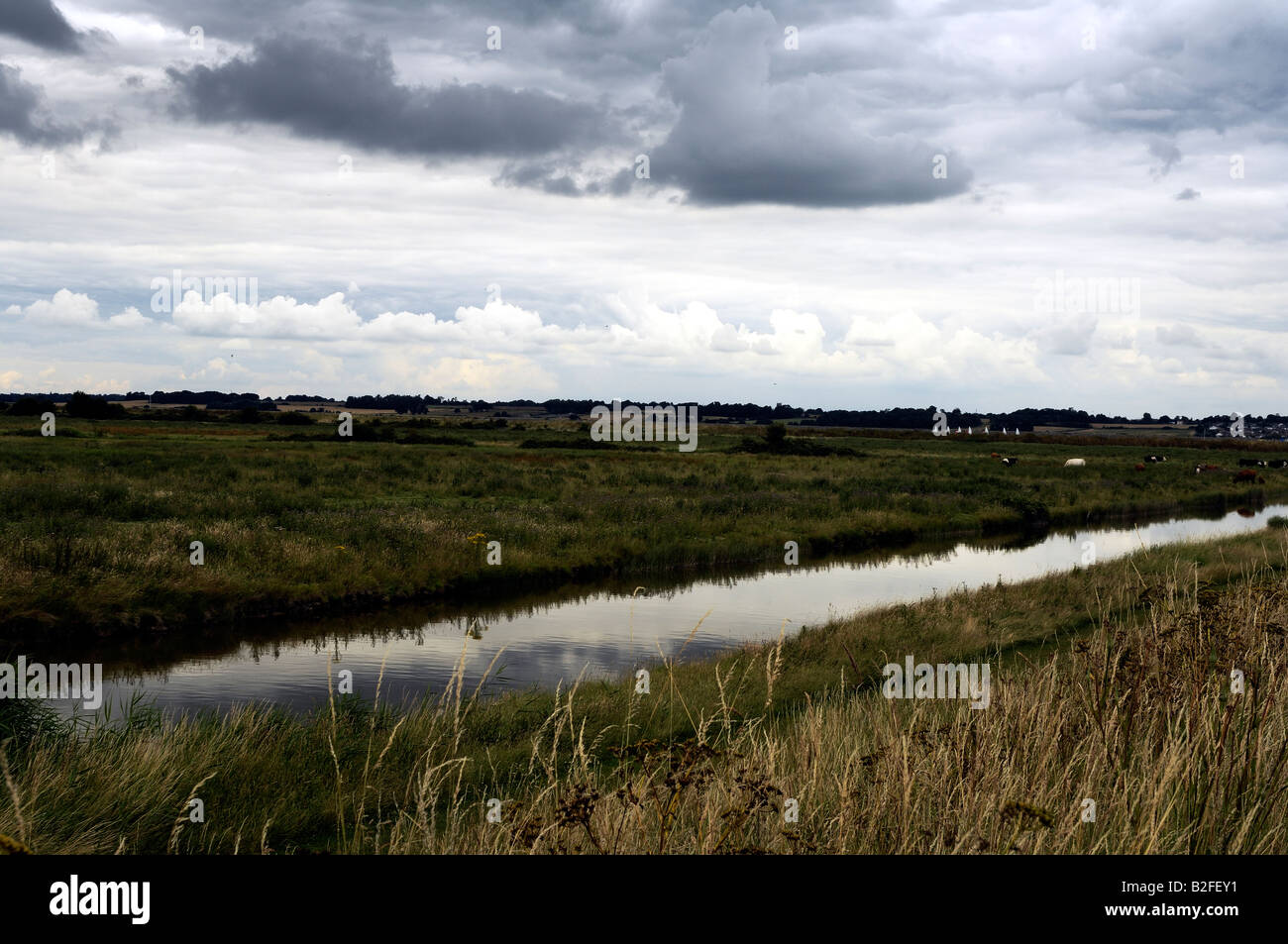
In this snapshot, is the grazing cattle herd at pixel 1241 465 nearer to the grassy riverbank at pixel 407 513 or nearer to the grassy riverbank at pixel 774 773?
the grassy riverbank at pixel 407 513

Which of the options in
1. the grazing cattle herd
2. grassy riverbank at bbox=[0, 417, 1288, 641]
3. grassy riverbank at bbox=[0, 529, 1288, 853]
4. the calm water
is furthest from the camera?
the grazing cattle herd

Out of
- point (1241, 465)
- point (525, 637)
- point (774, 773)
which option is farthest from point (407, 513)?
point (1241, 465)

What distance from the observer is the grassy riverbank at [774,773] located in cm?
412

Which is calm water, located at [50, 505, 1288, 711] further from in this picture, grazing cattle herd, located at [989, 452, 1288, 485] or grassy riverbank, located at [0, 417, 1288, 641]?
grazing cattle herd, located at [989, 452, 1288, 485]

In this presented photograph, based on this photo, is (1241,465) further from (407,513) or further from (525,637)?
(525,637)

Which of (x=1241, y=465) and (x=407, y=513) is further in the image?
(x=1241, y=465)

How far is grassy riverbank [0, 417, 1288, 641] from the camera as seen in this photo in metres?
17.7

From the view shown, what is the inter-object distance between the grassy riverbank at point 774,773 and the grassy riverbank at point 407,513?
8869mm

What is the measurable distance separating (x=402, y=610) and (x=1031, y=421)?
177986 millimetres

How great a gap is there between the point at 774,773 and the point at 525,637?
12105mm

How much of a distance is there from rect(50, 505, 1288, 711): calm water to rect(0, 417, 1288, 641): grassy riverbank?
1.47 m

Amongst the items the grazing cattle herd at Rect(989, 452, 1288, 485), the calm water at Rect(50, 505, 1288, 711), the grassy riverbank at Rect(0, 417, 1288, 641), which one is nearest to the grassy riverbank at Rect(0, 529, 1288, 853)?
the calm water at Rect(50, 505, 1288, 711)

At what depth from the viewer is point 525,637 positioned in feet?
56.4
